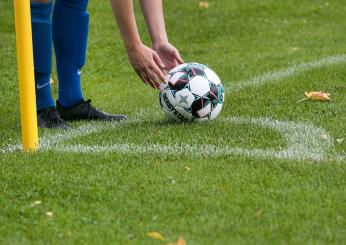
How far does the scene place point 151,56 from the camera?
4.81 meters

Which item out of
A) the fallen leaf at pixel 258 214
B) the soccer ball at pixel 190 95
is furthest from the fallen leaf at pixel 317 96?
the fallen leaf at pixel 258 214

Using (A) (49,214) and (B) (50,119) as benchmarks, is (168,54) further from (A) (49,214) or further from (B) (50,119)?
(A) (49,214)

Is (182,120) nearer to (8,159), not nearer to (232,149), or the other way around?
(232,149)

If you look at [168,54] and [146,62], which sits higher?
[146,62]

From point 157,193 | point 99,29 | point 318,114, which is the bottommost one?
point 99,29

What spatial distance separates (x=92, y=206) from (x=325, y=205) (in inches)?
40.7

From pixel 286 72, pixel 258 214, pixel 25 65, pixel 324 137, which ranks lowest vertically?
pixel 286 72

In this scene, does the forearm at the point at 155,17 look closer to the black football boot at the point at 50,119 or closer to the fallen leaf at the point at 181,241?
the black football boot at the point at 50,119

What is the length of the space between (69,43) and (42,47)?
39cm

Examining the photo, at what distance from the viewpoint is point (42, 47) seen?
5555mm

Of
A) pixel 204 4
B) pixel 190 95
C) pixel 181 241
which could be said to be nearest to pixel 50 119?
pixel 190 95

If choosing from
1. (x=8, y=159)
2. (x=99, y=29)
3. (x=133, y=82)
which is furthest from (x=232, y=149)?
(x=99, y=29)

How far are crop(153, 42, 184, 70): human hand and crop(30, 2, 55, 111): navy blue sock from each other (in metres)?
0.73

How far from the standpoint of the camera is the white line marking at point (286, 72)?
23.1 ft
